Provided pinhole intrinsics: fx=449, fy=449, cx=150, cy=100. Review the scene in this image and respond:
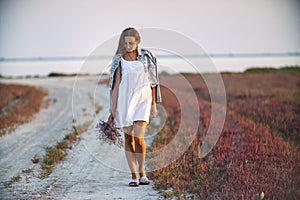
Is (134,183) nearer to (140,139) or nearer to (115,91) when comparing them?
(140,139)

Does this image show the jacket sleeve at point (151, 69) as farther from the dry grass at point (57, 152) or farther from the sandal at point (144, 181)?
the dry grass at point (57, 152)

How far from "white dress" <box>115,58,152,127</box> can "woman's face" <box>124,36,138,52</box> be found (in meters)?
0.19

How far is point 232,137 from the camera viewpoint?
364 inches

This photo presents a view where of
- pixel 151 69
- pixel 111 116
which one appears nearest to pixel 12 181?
pixel 111 116

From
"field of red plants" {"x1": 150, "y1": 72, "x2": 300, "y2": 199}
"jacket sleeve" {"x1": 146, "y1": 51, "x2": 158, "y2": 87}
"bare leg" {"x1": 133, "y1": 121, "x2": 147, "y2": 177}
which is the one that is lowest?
"field of red plants" {"x1": 150, "y1": 72, "x2": 300, "y2": 199}

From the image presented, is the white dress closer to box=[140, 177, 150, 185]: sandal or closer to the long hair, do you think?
the long hair

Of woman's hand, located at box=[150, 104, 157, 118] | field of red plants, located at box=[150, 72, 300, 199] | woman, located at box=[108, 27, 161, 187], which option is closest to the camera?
Result: field of red plants, located at box=[150, 72, 300, 199]

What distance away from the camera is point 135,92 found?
638cm

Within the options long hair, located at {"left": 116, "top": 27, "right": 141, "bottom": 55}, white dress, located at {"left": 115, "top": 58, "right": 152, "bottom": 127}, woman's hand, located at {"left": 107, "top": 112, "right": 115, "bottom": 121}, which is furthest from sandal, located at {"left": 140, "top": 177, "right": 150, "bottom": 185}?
long hair, located at {"left": 116, "top": 27, "right": 141, "bottom": 55}

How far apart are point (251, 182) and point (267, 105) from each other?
9.83m

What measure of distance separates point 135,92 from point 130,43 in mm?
695

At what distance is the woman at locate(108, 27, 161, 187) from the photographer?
6324 mm

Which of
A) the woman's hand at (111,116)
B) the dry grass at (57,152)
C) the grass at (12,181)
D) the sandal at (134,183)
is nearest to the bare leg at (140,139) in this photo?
the sandal at (134,183)

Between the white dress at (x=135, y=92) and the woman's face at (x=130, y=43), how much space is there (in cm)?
19
